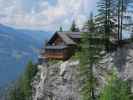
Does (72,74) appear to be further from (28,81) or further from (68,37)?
(28,81)

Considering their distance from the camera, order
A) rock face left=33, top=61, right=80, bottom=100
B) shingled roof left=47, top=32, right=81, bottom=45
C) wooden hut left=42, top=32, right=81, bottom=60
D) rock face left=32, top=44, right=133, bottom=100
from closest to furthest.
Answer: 1. rock face left=32, top=44, right=133, bottom=100
2. rock face left=33, top=61, right=80, bottom=100
3. wooden hut left=42, top=32, right=81, bottom=60
4. shingled roof left=47, top=32, right=81, bottom=45

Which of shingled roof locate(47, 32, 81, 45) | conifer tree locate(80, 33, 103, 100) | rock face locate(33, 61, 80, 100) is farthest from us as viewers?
shingled roof locate(47, 32, 81, 45)

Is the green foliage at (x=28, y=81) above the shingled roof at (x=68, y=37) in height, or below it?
below

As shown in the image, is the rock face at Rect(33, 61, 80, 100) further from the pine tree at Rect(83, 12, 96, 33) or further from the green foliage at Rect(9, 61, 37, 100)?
the green foliage at Rect(9, 61, 37, 100)

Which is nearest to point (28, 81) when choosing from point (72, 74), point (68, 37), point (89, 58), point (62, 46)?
point (68, 37)

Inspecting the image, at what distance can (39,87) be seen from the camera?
90.6 metres

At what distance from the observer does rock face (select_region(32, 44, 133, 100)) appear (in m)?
70.1

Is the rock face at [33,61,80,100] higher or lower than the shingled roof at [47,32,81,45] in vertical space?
lower

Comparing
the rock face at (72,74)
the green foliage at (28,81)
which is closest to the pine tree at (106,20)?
the rock face at (72,74)

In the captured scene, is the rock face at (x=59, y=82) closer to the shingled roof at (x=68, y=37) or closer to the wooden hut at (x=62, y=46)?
the wooden hut at (x=62, y=46)

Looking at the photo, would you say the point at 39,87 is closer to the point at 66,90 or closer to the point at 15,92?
the point at 66,90

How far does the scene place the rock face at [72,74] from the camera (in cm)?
7012

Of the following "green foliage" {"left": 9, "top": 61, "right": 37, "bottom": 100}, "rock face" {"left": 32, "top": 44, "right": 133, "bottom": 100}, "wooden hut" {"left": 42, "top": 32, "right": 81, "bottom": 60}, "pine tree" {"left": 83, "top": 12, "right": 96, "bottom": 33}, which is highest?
"pine tree" {"left": 83, "top": 12, "right": 96, "bottom": 33}

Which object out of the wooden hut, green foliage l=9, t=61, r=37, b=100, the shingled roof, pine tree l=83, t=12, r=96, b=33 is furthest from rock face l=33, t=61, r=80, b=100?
green foliage l=9, t=61, r=37, b=100
